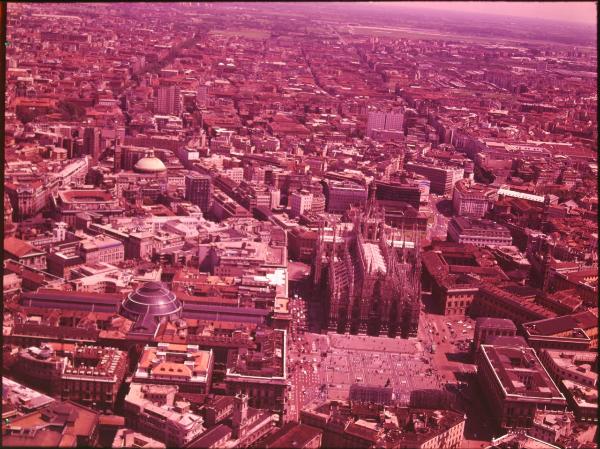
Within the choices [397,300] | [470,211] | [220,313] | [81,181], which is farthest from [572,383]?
[81,181]

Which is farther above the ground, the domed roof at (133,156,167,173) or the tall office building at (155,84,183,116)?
the tall office building at (155,84,183,116)

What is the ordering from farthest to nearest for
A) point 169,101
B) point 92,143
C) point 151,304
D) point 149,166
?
point 169,101 → point 92,143 → point 149,166 → point 151,304

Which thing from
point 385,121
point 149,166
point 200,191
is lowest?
point 200,191

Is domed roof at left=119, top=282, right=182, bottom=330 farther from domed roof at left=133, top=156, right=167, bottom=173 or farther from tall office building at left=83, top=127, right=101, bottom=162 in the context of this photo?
tall office building at left=83, top=127, right=101, bottom=162

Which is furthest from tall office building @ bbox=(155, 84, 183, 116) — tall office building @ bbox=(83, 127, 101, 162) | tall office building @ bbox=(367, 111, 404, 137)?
tall office building @ bbox=(367, 111, 404, 137)

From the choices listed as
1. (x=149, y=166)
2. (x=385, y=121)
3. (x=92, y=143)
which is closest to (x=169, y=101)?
(x=92, y=143)

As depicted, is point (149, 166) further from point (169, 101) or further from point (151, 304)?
point (169, 101)

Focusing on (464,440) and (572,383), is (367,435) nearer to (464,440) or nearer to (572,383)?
(464,440)
